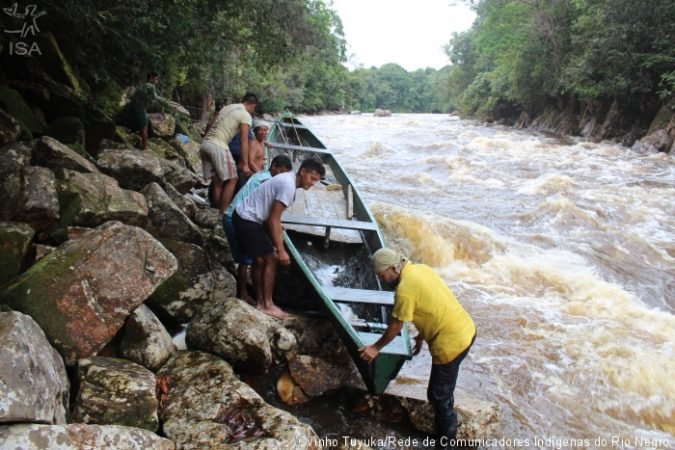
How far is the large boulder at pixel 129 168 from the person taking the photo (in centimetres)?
561

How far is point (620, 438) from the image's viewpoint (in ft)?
11.9

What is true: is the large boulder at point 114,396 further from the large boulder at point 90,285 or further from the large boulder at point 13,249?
the large boulder at point 13,249

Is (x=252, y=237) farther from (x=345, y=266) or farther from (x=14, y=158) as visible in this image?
(x=14, y=158)

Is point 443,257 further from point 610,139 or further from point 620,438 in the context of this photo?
point 610,139

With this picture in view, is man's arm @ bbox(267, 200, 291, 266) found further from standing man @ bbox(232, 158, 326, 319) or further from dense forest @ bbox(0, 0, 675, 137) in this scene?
dense forest @ bbox(0, 0, 675, 137)

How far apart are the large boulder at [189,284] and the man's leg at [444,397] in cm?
211

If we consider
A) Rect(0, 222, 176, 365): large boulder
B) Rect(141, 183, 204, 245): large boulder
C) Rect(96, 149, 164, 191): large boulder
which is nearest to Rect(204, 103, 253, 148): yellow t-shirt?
Rect(96, 149, 164, 191): large boulder

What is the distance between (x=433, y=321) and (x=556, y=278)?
3862 mm

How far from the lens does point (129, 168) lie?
5.69m

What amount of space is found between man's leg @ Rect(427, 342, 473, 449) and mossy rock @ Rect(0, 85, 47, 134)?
4.55m

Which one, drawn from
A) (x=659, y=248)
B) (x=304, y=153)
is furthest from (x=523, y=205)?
(x=304, y=153)

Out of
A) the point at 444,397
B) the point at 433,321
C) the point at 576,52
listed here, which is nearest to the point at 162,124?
the point at 433,321

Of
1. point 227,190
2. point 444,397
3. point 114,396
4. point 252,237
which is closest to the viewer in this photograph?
point 114,396

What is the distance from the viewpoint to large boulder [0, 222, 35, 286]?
3314mm
